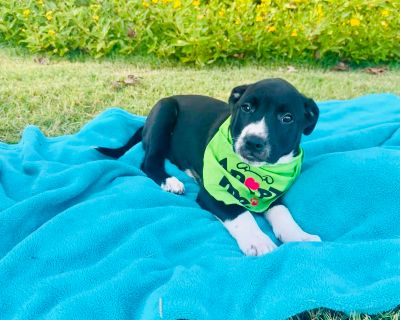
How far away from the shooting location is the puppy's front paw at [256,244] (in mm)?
3166

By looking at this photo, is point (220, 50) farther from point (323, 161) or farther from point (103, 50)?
point (323, 161)

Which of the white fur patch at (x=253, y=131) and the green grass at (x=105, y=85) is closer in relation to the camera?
the white fur patch at (x=253, y=131)

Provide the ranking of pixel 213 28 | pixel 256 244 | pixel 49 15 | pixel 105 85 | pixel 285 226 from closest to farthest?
pixel 256 244, pixel 285 226, pixel 105 85, pixel 213 28, pixel 49 15

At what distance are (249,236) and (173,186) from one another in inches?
43.2

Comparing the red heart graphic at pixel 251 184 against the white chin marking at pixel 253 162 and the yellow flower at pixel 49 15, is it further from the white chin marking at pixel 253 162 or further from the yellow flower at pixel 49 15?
the yellow flower at pixel 49 15

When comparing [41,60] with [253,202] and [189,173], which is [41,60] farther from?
[253,202]

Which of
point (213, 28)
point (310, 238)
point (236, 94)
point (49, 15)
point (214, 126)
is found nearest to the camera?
point (310, 238)

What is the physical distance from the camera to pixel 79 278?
2.84 m

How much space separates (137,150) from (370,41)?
5.37m

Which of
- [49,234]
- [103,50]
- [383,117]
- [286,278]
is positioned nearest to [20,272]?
[49,234]

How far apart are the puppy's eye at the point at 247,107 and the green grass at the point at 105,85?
2.51m

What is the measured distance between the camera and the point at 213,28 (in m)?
7.89

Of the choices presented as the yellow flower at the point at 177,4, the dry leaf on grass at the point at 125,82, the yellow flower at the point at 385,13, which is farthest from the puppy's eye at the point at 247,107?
the yellow flower at the point at 385,13

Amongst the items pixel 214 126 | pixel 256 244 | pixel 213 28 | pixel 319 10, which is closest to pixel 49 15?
pixel 213 28
